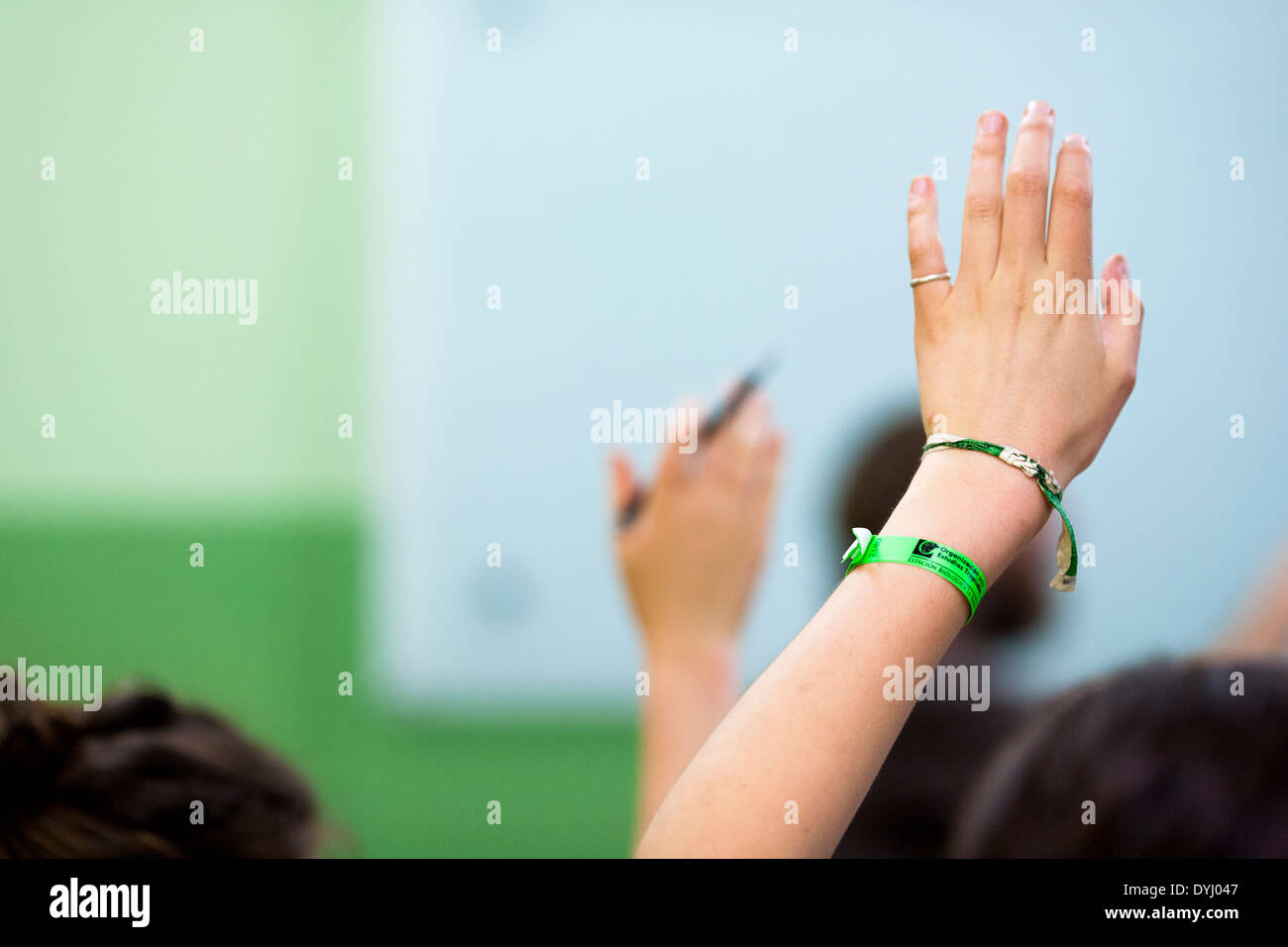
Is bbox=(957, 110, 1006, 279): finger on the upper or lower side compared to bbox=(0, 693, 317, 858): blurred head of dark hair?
upper

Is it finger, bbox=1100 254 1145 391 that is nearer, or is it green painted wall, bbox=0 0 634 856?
finger, bbox=1100 254 1145 391

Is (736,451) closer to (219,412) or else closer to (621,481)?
(621,481)

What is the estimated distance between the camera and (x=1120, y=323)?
476 mm

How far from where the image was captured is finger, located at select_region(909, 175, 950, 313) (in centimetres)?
48

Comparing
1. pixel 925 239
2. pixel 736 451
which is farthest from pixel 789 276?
pixel 925 239

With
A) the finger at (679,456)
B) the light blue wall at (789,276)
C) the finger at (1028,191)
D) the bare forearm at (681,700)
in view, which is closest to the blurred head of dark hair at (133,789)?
the bare forearm at (681,700)

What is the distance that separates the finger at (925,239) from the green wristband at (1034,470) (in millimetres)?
78

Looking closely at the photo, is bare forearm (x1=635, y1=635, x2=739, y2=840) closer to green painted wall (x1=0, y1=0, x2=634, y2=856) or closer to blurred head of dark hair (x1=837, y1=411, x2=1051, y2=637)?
blurred head of dark hair (x1=837, y1=411, x2=1051, y2=637)

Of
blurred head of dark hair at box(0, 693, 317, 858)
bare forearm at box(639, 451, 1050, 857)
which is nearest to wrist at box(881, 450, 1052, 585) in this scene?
bare forearm at box(639, 451, 1050, 857)

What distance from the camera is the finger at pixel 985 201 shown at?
0.46 metres

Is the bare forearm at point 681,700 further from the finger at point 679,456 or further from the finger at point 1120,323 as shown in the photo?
the finger at point 1120,323

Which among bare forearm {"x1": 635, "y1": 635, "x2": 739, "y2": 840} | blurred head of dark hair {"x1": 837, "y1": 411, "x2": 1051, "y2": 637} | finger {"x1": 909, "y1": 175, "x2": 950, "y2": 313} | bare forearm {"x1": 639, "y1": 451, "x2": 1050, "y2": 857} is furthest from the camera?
blurred head of dark hair {"x1": 837, "y1": 411, "x2": 1051, "y2": 637}

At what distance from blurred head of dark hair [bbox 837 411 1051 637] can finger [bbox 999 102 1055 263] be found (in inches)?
21.0

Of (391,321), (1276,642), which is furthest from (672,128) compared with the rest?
(1276,642)
